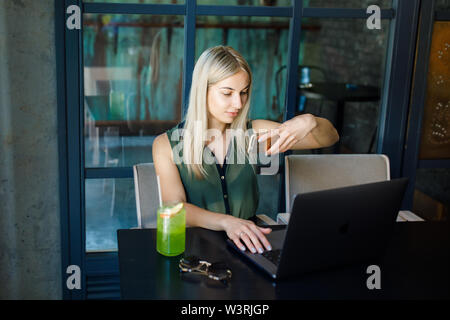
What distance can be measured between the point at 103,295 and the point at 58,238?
355 millimetres

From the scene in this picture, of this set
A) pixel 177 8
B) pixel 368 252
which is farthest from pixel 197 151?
pixel 368 252

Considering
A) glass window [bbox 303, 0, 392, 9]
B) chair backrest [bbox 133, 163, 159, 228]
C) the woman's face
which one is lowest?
chair backrest [bbox 133, 163, 159, 228]

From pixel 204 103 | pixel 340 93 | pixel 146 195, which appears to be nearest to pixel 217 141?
pixel 204 103

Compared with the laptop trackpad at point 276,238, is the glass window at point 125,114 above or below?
above

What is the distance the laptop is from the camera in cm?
121

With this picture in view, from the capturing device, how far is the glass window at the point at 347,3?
2.33 meters

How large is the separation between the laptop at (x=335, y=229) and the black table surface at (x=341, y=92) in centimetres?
206

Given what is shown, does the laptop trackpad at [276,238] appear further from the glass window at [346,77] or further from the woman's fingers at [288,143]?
the glass window at [346,77]

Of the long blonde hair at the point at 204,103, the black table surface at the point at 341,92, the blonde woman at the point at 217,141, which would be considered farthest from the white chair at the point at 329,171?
the black table surface at the point at 341,92

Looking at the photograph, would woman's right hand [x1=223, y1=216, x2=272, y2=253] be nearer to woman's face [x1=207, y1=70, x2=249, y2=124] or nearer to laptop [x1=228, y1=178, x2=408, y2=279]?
laptop [x1=228, y1=178, x2=408, y2=279]

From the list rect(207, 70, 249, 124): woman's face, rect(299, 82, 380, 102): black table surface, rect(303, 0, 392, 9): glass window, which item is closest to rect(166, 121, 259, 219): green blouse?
rect(207, 70, 249, 124): woman's face

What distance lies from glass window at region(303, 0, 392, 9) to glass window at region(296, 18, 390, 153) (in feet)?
0.73

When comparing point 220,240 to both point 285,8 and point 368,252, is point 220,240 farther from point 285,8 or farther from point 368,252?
point 285,8

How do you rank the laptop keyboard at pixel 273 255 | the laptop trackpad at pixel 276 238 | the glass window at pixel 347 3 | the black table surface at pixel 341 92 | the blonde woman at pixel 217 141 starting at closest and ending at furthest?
the laptop keyboard at pixel 273 255, the laptop trackpad at pixel 276 238, the blonde woman at pixel 217 141, the glass window at pixel 347 3, the black table surface at pixel 341 92
